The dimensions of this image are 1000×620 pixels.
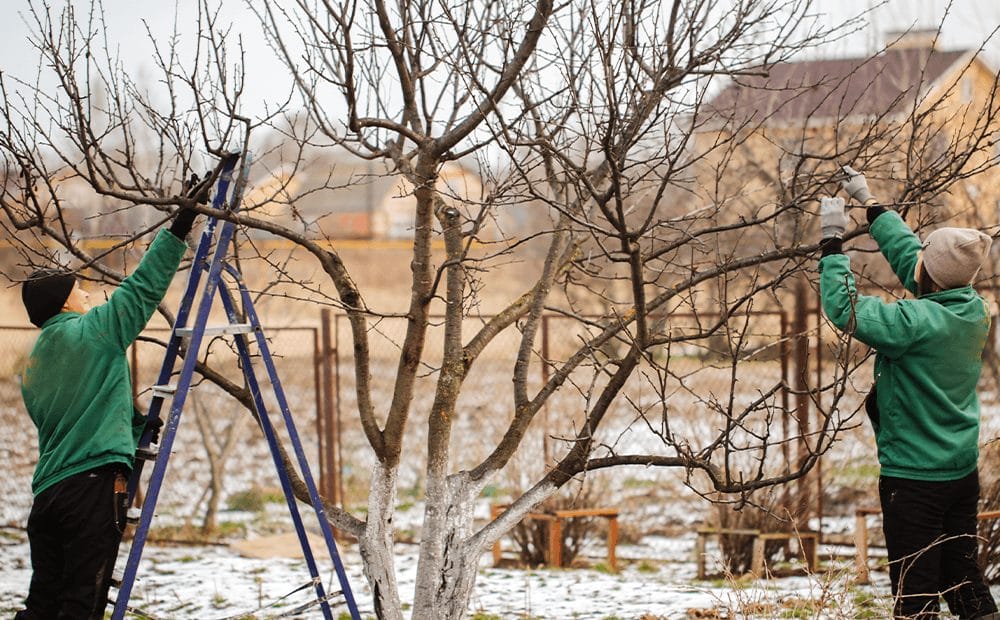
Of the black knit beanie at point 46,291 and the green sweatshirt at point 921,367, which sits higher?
the black knit beanie at point 46,291

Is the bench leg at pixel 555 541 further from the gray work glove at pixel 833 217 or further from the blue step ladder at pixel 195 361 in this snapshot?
the gray work glove at pixel 833 217

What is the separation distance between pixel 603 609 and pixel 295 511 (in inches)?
80.1

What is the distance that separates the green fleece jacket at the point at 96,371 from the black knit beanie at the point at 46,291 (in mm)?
76

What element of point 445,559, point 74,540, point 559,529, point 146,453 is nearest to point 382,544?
point 445,559

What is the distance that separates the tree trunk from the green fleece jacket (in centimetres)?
90

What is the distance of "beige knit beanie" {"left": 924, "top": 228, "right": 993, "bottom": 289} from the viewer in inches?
129

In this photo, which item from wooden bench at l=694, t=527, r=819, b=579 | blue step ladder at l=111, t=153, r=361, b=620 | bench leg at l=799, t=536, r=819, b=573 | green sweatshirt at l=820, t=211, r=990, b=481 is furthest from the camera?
bench leg at l=799, t=536, r=819, b=573

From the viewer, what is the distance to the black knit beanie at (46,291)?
Result: 3502mm

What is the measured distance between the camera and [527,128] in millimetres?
4109

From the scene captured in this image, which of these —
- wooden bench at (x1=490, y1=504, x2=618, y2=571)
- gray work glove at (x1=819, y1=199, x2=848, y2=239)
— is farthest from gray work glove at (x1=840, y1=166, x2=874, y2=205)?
wooden bench at (x1=490, y1=504, x2=618, y2=571)

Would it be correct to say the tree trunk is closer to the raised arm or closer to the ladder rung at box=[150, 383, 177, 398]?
the ladder rung at box=[150, 383, 177, 398]

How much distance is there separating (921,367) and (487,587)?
10.7ft

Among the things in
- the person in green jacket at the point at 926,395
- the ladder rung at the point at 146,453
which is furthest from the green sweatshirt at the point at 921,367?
the ladder rung at the point at 146,453

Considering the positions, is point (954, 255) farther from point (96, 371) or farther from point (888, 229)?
point (96, 371)
